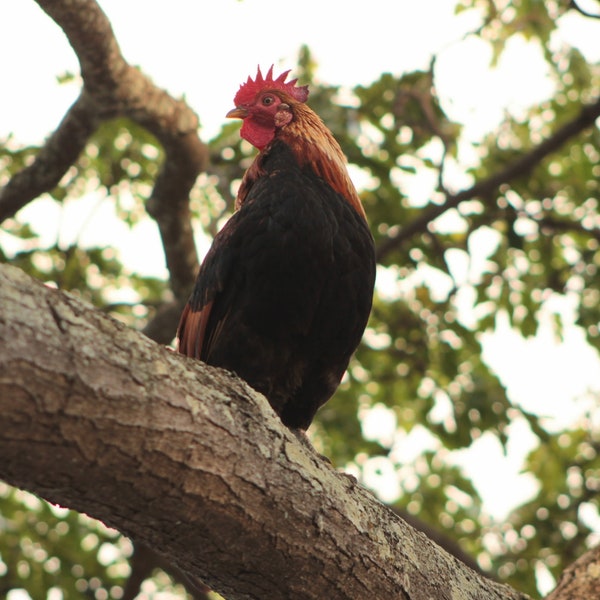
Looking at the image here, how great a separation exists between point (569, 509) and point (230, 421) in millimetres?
4941

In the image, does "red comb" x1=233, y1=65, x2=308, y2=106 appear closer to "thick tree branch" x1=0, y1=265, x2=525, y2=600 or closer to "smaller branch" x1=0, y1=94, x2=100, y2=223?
"smaller branch" x1=0, y1=94, x2=100, y2=223

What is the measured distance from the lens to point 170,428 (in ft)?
6.26

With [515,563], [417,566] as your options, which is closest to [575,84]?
[515,563]

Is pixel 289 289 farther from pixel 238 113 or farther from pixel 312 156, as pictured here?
pixel 238 113

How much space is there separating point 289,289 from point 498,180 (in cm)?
301

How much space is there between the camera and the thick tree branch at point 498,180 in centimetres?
565

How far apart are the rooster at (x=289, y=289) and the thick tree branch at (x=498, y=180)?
190 cm

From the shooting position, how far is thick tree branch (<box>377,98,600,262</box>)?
565 cm

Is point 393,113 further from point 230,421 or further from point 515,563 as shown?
point 230,421

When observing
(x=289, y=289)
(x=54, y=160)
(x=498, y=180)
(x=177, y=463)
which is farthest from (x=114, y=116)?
(x=177, y=463)

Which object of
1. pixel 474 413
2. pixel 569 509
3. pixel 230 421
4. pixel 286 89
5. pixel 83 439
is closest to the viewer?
pixel 83 439

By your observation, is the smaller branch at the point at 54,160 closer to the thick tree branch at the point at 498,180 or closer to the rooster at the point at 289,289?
the rooster at the point at 289,289

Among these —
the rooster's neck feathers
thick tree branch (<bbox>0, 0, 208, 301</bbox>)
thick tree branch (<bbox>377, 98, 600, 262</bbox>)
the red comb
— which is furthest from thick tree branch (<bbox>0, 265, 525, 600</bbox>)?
thick tree branch (<bbox>377, 98, 600, 262</bbox>)

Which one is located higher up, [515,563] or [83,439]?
[515,563]
